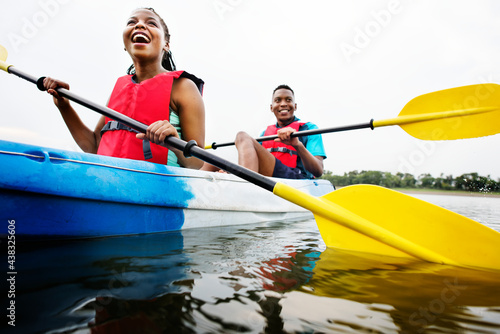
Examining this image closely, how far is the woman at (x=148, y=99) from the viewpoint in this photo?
230cm

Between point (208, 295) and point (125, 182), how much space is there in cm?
119

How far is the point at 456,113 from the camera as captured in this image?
2.75 metres

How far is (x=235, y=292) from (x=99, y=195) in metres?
1.18

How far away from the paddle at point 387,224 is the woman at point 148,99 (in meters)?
0.28

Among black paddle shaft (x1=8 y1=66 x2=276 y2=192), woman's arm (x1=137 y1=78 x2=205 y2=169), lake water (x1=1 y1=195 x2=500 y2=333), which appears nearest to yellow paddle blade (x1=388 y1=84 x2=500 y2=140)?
lake water (x1=1 y1=195 x2=500 y2=333)

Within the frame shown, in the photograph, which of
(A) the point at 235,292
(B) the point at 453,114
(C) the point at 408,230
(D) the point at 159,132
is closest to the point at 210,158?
(D) the point at 159,132

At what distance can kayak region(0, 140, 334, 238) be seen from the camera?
152 centimetres

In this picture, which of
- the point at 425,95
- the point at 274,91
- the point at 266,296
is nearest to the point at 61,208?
the point at 266,296

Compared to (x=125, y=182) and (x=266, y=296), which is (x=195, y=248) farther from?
(x=266, y=296)

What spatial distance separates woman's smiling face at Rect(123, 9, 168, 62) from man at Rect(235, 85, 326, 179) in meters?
1.21

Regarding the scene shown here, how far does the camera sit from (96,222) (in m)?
1.83

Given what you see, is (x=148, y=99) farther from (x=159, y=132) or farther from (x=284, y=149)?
(x=284, y=149)

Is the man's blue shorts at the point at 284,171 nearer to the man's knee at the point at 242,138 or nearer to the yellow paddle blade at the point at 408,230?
the man's knee at the point at 242,138

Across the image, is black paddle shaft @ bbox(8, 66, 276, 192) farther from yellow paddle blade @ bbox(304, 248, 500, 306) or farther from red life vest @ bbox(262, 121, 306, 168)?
red life vest @ bbox(262, 121, 306, 168)
